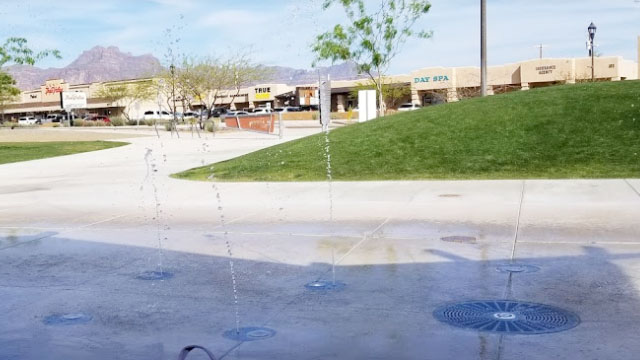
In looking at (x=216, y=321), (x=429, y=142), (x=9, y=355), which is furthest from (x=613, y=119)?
(x=9, y=355)

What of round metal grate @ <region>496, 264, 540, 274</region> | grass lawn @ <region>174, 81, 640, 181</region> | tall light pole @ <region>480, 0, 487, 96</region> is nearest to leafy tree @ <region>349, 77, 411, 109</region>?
tall light pole @ <region>480, 0, 487, 96</region>

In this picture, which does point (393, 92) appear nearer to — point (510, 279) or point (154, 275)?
point (154, 275)

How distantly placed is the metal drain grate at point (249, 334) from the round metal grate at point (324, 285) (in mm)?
1114

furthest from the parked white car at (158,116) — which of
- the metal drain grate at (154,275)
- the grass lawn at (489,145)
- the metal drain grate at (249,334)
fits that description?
the metal drain grate at (249,334)

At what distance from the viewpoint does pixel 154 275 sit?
6.73m

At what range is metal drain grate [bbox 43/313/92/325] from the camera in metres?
5.29

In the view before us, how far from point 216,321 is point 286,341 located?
2.51 feet

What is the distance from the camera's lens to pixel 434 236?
802 centimetres

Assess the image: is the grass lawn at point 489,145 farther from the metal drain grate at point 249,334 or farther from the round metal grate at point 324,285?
the metal drain grate at point 249,334

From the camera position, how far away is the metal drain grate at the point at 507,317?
475 cm

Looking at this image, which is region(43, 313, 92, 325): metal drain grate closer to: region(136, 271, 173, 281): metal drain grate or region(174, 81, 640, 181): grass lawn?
region(136, 271, 173, 281): metal drain grate

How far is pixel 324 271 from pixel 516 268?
1.83 m

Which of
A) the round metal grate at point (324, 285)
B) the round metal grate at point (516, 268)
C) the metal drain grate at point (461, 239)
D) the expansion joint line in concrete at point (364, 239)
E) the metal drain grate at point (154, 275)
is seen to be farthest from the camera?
the metal drain grate at point (461, 239)

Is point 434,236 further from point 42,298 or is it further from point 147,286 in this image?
point 42,298
